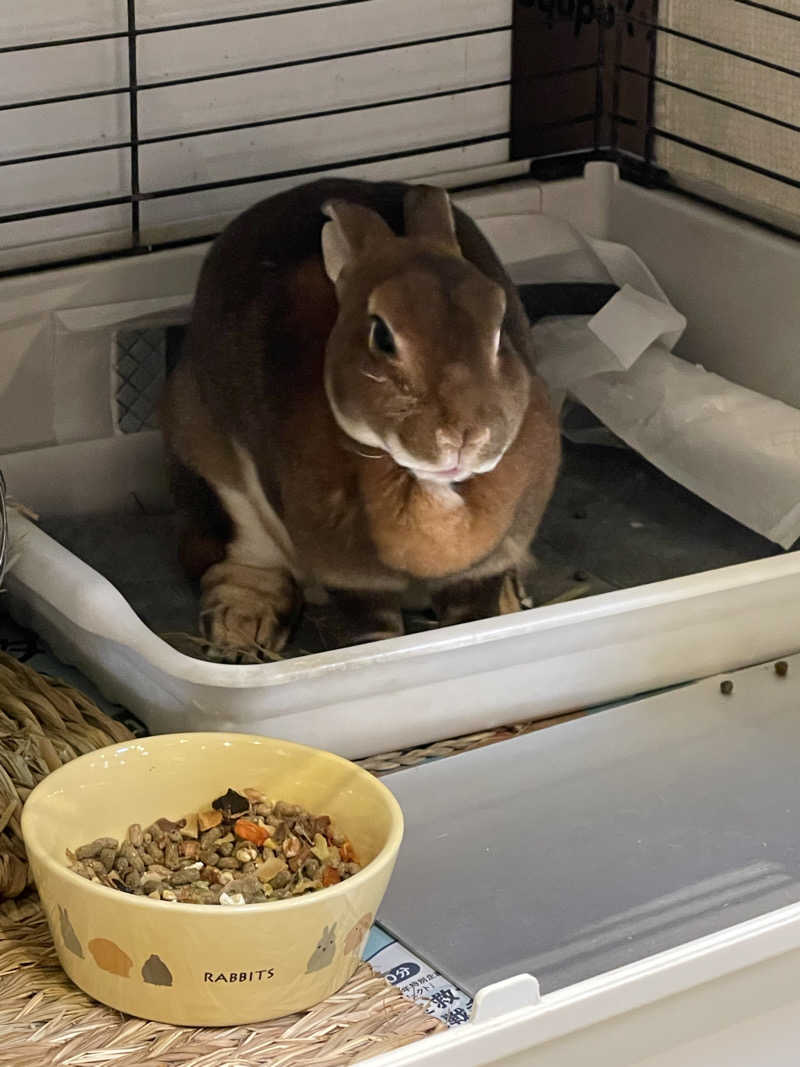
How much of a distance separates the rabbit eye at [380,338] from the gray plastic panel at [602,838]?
226mm

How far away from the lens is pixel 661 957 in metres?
0.77

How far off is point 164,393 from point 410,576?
0.26 metres

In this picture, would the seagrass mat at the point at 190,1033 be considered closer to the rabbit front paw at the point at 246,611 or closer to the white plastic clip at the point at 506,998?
the white plastic clip at the point at 506,998

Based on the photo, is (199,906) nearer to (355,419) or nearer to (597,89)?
(355,419)

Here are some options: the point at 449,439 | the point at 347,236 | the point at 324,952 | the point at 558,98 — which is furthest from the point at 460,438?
the point at 558,98

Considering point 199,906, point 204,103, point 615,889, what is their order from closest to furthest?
point 199,906 < point 615,889 < point 204,103

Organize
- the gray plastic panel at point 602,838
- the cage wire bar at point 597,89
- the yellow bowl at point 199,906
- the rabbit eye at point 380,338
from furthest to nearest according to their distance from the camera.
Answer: the cage wire bar at point 597,89 < the rabbit eye at point 380,338 < the gray plastic panel at point 602,838 < the yellow bowl at point 199,906

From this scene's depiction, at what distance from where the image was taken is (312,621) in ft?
3.34

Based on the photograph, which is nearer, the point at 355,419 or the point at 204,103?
the point at 355,419

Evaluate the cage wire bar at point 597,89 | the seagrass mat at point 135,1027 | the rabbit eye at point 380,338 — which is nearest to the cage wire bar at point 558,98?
the cage wire bar at point 597,89

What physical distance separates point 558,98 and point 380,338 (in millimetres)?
667

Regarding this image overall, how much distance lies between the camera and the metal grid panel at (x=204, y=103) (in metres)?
1.30

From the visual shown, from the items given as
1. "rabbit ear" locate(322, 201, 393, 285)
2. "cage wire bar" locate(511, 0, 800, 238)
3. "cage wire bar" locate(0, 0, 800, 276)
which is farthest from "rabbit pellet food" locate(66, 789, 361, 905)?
"cage wire bar" locate(511, 0, 800, 238)

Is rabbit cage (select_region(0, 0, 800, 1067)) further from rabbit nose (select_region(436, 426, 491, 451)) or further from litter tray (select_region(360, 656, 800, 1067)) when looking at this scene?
rabbit nose (select_region(436, 426, 491, 451))
